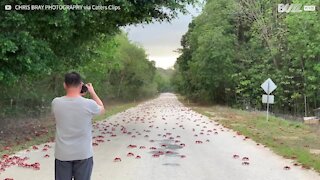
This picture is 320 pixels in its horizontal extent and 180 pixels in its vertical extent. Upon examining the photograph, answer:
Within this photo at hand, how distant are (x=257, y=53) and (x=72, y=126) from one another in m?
41.7

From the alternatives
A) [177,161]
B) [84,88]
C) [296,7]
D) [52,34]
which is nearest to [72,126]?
[84,88]

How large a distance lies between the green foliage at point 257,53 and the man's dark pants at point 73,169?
3057cm

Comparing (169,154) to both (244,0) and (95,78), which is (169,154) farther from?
(244,0)

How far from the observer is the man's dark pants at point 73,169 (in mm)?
4688

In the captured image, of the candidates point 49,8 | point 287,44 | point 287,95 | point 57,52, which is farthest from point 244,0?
point 49,8

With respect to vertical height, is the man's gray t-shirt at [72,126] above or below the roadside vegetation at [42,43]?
below

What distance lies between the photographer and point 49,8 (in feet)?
40.7

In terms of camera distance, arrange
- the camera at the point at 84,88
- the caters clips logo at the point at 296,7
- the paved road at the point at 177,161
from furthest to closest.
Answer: the caters clips logo at the point at 296,7
the paved road at the point at 177,161
the camera at the point at 84,88

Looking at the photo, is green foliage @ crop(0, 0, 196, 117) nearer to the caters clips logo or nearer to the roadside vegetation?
the roadside vegetation

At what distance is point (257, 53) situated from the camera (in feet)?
147

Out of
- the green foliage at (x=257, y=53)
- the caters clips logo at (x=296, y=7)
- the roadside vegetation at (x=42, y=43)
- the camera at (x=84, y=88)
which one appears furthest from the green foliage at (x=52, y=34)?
the green foliage at (x=257, y=53)

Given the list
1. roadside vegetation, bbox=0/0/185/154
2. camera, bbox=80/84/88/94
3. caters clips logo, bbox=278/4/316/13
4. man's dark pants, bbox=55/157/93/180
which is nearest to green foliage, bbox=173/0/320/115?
caters clips logo, bbox=278/4/316/13

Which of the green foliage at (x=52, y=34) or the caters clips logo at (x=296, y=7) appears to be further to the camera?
the caters clips logo at (x=296, y=7)

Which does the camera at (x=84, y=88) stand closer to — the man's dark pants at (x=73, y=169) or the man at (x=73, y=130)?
the man at (x=73, y=130)
